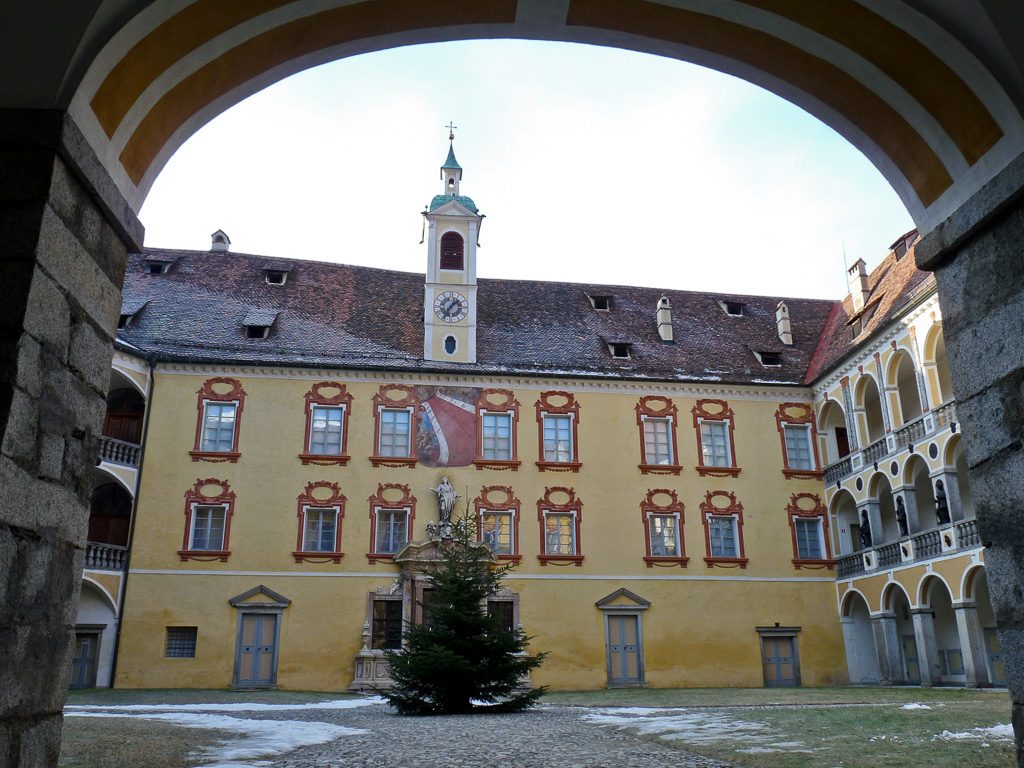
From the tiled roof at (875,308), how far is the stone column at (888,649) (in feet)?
24.7

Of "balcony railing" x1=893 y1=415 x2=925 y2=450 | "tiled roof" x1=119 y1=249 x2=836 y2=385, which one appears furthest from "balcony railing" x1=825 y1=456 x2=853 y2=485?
"tiled roof" x1=119 y1=249 x2=836 y2=385

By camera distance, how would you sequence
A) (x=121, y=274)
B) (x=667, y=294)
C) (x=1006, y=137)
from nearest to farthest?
1. (x=1006, y=137)
2. (x=121, y=274)
3. (x=667, y=294)

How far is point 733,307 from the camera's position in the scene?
32469mm

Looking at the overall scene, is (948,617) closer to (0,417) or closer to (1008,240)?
(1008,240)

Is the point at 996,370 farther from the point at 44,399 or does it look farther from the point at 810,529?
the point at 810,529

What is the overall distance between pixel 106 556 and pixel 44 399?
70.9ft

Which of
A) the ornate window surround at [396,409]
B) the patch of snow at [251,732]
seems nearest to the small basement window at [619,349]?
the ornate window surround at [396,409]

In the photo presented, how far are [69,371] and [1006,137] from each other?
4.94 metres

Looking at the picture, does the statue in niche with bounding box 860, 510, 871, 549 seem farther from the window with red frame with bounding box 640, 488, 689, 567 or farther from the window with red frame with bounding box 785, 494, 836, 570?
the window with red frame with bounding box 640, 488, 689, 567

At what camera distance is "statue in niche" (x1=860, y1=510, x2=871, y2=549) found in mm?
25203

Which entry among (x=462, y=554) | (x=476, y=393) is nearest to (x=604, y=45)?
(x=462, y=554)

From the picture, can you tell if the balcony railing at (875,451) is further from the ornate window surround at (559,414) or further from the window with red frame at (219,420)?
the window with red frame at (219,420)

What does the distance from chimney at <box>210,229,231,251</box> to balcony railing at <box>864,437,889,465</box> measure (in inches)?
865

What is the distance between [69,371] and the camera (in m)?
4.32
